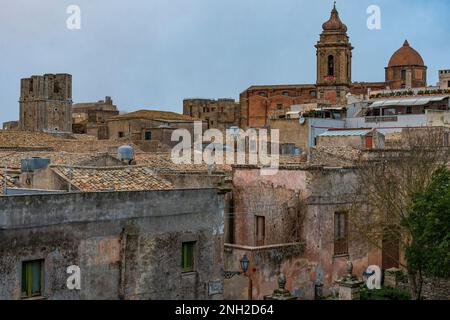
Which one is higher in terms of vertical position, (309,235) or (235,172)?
(235,172)

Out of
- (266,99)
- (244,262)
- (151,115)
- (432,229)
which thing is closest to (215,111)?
(266,99)

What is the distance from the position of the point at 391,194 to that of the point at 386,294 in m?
3.36

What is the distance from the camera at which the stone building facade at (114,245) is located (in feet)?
53.1

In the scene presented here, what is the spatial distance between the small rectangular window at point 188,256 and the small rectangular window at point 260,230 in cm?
711

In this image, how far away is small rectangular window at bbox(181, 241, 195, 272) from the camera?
1944 cm

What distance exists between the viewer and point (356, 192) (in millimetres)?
27031

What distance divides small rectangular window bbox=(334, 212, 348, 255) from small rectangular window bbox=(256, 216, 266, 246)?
2.36m

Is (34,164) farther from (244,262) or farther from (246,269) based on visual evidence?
(246,269)

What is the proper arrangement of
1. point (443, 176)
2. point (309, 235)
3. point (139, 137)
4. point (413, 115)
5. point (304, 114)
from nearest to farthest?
1. point (443, 176)
2. point (309, 235)
3. point (413, 115)
4. point (304, 114)
5. point (139, 137)

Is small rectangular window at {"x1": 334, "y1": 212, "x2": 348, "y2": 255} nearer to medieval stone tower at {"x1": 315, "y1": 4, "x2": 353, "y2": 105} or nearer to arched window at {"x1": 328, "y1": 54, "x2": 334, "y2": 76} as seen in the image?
medieval stone tower at {"x1": 315, "y1": 4, "x2": 353, "y2": 105}

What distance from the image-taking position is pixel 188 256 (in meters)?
19.6
